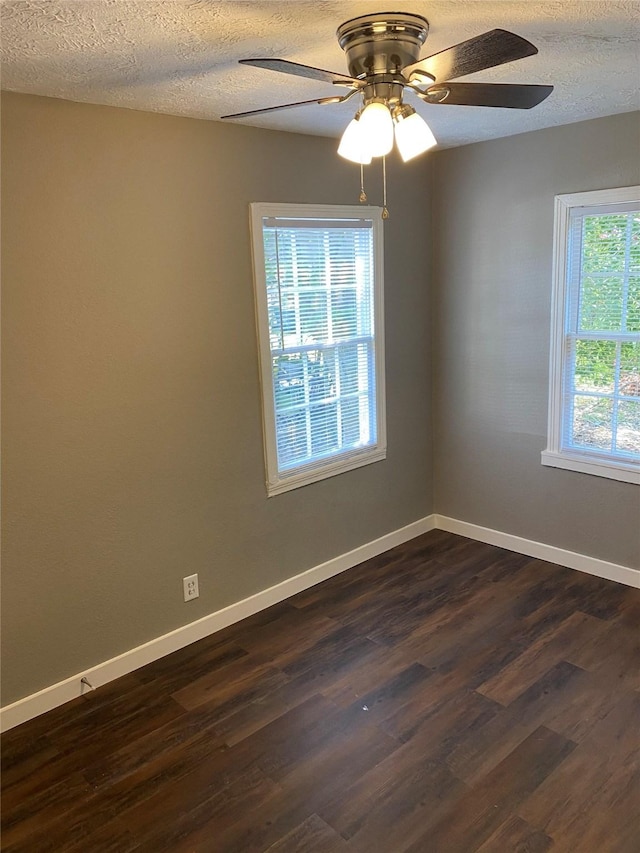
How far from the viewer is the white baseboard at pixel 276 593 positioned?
272 centimetres

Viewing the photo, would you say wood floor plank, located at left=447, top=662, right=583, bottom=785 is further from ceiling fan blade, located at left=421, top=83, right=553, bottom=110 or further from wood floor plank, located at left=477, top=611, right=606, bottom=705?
ceiling fan blade, located at left=421, top=83, right=553, bottom=110

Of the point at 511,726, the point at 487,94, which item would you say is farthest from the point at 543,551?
the point at 487,94

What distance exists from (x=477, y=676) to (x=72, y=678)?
1722 mm

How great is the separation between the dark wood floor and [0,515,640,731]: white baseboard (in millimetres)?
55

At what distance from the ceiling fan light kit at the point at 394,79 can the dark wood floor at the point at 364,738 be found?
201 cm

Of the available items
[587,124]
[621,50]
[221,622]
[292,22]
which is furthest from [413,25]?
[221,622]

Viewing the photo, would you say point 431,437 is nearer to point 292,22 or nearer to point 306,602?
point 306,602

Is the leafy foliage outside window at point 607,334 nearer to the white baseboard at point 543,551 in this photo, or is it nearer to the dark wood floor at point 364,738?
the white baseboard at point 543,551

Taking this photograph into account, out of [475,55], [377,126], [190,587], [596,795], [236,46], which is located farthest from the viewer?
[190,587]

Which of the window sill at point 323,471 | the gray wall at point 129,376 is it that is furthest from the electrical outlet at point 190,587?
the window sill at point 323,471

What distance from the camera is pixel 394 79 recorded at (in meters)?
1.72

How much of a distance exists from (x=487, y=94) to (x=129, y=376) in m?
1.74

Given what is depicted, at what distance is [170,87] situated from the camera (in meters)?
2.34

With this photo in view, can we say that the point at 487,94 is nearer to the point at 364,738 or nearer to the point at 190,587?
the point at 364,738
